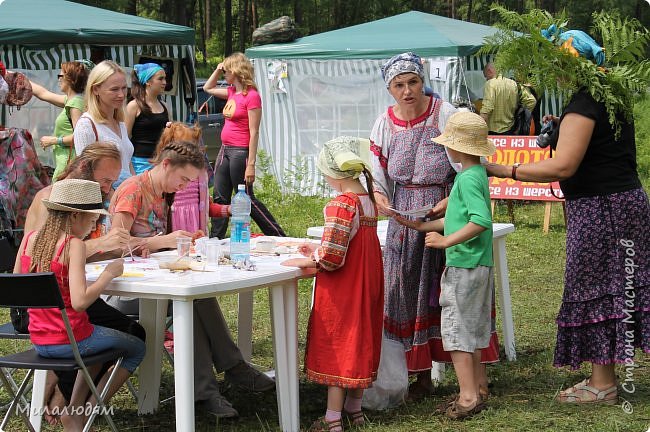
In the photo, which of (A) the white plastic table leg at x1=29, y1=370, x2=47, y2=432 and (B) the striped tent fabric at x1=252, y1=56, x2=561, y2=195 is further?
(B) the striped tent fabric at x1=252, y1=56, x2=561, y2=195

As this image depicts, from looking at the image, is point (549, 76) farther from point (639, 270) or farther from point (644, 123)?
point (644, 123)

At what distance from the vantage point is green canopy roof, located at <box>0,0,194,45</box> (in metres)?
9.59

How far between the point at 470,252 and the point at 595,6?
129 ft

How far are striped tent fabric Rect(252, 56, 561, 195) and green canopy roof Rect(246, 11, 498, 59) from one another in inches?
5.4

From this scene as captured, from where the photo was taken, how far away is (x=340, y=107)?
12.8 metres

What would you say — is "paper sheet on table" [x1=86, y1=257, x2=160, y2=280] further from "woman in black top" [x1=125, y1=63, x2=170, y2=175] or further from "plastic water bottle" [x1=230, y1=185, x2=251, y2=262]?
"woman in black top" [x1=125, y1=63, x2=170, y2=175]

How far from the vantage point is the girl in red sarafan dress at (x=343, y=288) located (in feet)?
13.0

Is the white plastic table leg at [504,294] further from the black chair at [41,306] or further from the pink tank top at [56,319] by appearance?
the pink tank top at [56,319]

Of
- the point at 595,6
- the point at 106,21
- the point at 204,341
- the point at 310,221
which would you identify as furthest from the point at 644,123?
the point at 595,6

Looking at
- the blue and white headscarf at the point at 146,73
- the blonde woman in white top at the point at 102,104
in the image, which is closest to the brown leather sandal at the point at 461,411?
the blonde woman in white top at the point at 102,104

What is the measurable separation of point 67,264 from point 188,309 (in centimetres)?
52

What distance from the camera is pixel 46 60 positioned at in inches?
398

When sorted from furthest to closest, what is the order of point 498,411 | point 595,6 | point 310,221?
point 595,6
point 310,221
point 498,411

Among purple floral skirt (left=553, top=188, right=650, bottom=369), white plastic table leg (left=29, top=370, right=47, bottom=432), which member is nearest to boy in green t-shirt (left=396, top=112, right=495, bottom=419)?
purple floral skirt (left=553, top=188, right=650, bottom=369)
